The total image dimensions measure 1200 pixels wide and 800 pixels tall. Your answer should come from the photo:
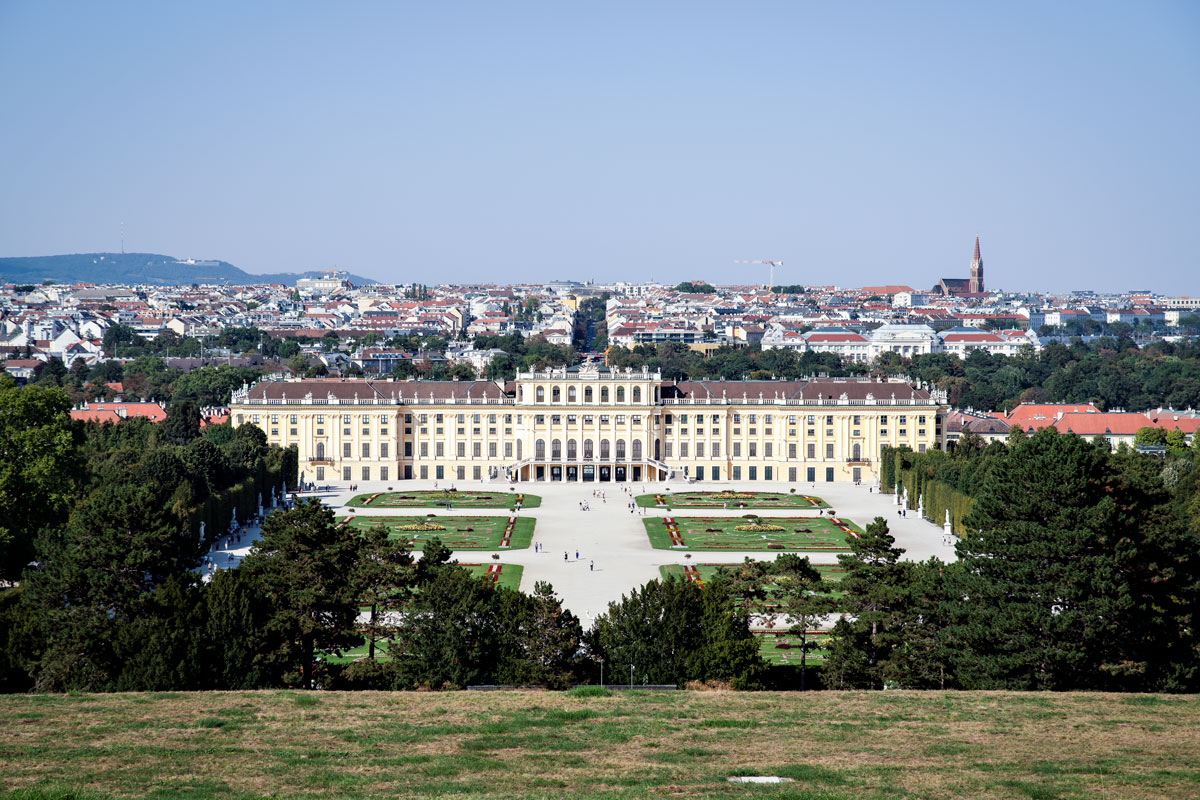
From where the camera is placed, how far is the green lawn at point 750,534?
2633 inches

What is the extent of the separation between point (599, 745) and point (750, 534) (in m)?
48.4

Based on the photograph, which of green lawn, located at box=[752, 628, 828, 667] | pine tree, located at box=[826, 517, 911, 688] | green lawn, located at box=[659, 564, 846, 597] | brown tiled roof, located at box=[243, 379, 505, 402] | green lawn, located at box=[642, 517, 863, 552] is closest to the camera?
pine tree, located at box=[826, 517, 911, 688]

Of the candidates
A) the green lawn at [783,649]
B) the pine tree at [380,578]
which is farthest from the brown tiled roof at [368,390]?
the pine tree at [380,578]

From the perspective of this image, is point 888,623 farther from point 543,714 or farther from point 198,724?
point 198,724

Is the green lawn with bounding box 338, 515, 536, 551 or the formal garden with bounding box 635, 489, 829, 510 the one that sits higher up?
the green lawn with bounding box 338, 515, 536, 551

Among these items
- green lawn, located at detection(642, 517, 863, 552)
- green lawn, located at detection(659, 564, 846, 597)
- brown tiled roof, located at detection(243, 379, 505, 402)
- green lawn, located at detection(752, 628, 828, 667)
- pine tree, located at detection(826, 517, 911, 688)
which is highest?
brown tiled roof, located at detection(243, 379, 505, 402)

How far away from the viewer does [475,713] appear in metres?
26.3

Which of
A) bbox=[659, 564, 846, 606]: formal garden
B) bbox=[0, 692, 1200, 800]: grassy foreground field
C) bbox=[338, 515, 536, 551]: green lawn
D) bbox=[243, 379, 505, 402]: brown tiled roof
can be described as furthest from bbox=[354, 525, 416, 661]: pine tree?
bbox=[243, 379, 505, 402]: brown tiled roof

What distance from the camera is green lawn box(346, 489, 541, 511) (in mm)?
83000

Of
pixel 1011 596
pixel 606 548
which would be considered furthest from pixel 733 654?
pixel 606 548

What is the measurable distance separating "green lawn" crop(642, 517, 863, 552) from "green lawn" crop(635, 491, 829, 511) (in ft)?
19.0

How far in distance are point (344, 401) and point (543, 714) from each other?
75.1 meters

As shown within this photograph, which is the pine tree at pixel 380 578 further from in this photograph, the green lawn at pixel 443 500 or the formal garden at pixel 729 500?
the formal garden at pixel 729 500

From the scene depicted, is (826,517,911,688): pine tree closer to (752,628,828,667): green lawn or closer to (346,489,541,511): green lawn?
(752,628,828,667): green lawn
